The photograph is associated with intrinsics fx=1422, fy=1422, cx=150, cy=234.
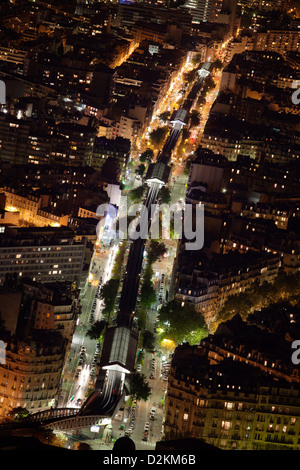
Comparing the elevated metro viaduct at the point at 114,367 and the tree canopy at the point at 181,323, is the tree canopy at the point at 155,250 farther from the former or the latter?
the tree canopy at the point at 181,323

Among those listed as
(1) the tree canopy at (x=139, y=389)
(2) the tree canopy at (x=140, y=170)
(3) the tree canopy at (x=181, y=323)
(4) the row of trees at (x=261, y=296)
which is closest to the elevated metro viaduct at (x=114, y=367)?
(1) the tree canopy at (x=139, y=389)

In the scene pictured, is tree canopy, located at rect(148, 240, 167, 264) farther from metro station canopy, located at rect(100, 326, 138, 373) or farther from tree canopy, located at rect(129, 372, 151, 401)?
tree canopy, located at rect(129, 372, 151, 401)

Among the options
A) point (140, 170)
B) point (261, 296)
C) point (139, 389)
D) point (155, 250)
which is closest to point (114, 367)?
point (139, 389)

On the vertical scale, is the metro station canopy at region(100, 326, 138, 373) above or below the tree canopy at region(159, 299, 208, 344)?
below

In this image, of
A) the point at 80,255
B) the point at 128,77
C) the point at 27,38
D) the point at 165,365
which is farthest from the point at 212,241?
the point at 27,38

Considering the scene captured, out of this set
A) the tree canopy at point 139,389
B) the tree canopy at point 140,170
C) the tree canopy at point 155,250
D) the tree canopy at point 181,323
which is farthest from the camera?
the tree canopy at point 140,170

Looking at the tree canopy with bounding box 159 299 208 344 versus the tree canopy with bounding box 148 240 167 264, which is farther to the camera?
the tree canopy with bounding box 148 240 167 264

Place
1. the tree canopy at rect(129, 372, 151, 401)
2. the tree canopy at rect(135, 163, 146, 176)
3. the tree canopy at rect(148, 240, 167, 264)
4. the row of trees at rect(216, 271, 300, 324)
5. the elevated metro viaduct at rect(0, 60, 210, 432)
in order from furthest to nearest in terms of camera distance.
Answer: the tree canopy at rect(135, 163, 146, 176) → the tree canopy at rect(148, 240, 167, 264) → the row of trees at rect(216, 271, 300, 324) → the tree canopy at rect(129, 372, 151, 401) → the elevated metro viaduct at rect(0, 60, 210, 432)

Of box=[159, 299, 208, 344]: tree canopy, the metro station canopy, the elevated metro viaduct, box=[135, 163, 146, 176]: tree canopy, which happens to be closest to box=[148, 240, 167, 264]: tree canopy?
the elevated metro viaduct

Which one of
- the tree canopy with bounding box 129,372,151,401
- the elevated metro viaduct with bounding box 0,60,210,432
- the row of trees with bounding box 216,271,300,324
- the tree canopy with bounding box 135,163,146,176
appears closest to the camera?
the elevated metro viaduct with bounding box 0,60,210,432

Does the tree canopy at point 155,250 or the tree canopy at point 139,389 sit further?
the tree canopy at point 155,250

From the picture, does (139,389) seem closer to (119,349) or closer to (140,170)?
(119,349)

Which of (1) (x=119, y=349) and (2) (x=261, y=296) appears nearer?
(1) (x=119, y=349)

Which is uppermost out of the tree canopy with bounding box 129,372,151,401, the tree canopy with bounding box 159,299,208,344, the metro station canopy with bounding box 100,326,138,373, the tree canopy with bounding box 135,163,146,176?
the tree canopy with bounding box 135,163,146,176
